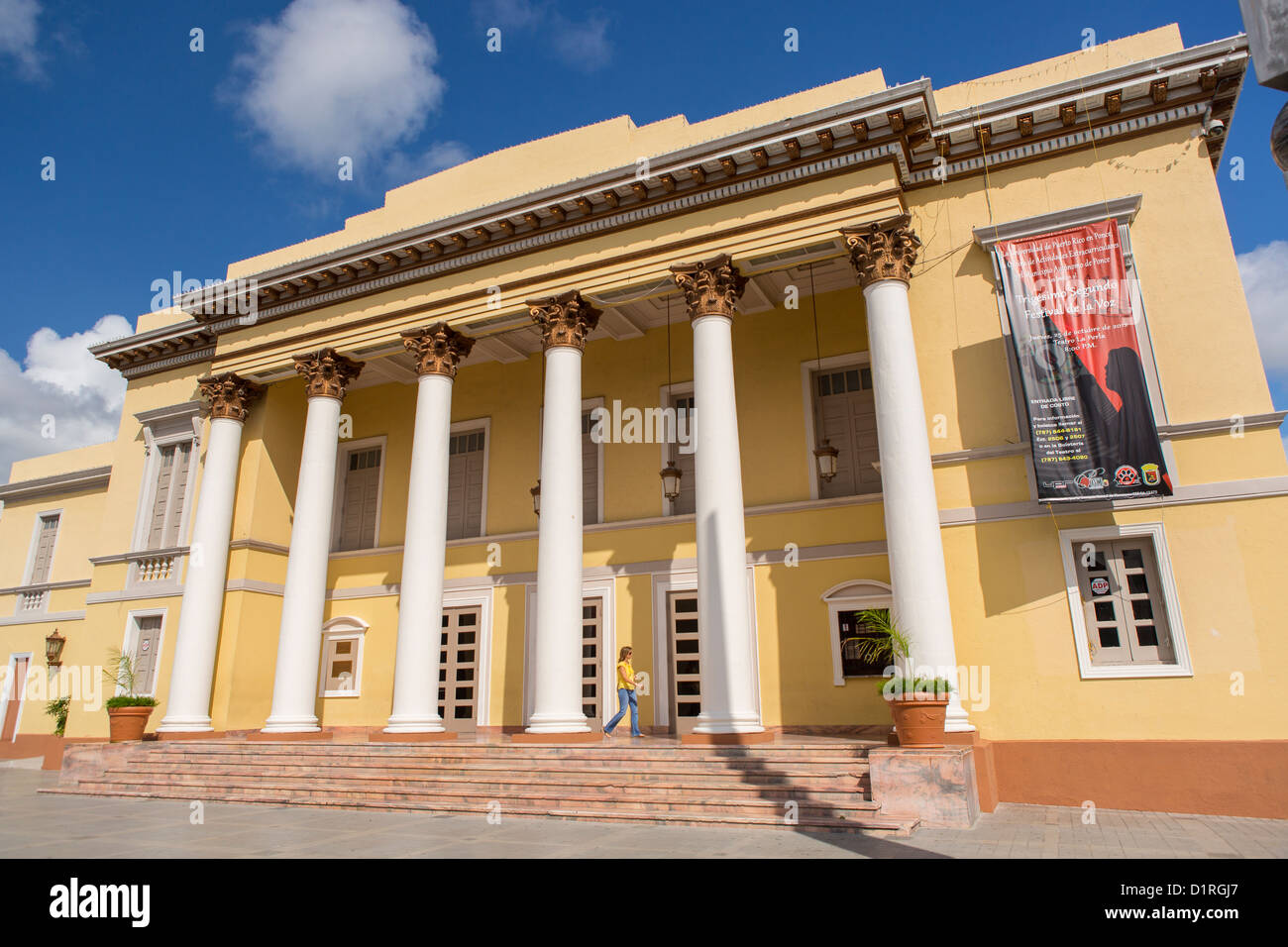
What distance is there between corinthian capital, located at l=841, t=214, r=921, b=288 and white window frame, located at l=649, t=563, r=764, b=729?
5350 millimetres

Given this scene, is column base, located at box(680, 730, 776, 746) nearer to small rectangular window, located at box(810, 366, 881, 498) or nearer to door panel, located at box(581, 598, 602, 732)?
door panel, located at box(581, 598, 602, 732)

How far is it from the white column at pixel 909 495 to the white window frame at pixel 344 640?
457 inches

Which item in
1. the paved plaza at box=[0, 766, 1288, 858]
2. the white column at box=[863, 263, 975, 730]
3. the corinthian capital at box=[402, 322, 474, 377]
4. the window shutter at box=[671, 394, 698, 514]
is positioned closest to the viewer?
the paved plaza at box=[0, 766, 1288, 858]

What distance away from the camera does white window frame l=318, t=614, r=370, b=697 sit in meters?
17.3

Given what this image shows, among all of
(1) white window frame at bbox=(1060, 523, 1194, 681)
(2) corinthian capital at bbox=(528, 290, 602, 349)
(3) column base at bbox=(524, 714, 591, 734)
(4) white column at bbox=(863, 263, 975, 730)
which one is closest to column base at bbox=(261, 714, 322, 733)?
(3) column base at bbox=(524, 714, 591, 734)

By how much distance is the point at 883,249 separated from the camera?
11.9m

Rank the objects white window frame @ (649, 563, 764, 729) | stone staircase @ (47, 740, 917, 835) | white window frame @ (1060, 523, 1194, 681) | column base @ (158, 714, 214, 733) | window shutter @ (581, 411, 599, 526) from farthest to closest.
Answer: window shutter @ (581, 411, 599, 526) < column base @ (158, 714, 214, 733) < white window frame @ (649, 563, 764, 729) < white window frame @ (1060, 523, 1194, 681) < stone staircase @ (47, 740, 917, 835)

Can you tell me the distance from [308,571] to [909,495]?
35.0ft

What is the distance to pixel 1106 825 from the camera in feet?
28.3

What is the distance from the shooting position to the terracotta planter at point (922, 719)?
8.86 meters

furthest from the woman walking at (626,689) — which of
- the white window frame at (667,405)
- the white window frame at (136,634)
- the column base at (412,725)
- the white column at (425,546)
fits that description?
the white window frame at (136,634)

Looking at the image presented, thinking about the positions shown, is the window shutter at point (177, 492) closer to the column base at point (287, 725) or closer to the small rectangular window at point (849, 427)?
the column base at point (287, 725)

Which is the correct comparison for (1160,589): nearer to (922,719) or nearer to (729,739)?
(922,719)
